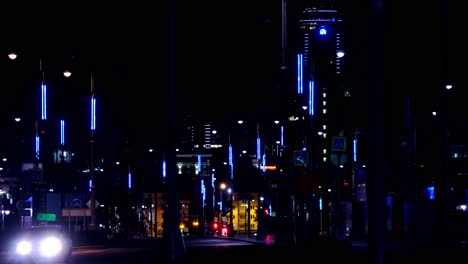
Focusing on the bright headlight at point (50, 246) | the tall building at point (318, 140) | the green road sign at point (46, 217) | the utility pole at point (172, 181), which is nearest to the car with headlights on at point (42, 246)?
the bright headlight at point (50, 246)

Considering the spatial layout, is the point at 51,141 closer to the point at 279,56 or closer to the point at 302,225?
the point at 279,56

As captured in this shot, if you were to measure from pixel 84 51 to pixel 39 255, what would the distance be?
19379mm

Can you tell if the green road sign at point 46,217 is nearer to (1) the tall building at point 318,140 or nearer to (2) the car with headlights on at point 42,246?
(1) the tall building at point 318,140

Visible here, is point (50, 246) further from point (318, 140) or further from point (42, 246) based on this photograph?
point (318, 140)

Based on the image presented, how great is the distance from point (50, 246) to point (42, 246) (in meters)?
0.40

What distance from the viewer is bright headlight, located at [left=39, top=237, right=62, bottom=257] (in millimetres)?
37406

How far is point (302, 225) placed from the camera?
50.8m

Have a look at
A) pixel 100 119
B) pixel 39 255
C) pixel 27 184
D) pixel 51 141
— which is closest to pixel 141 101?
pixel 100 119

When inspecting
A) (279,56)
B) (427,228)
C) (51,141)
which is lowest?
(427,228)

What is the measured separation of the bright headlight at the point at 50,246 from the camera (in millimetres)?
37406

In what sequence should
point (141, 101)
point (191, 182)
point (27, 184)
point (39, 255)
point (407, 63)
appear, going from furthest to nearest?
point (191, 182) → point (141, 101) → point (407, 63) → point (27, 184) → point (39, 255)

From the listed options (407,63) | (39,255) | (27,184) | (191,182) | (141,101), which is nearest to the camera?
(39,255)

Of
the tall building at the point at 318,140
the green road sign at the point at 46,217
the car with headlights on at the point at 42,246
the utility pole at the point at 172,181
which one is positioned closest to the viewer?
the utility pole at the point at 172,181

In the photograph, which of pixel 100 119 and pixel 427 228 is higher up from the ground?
pixel 100 119
